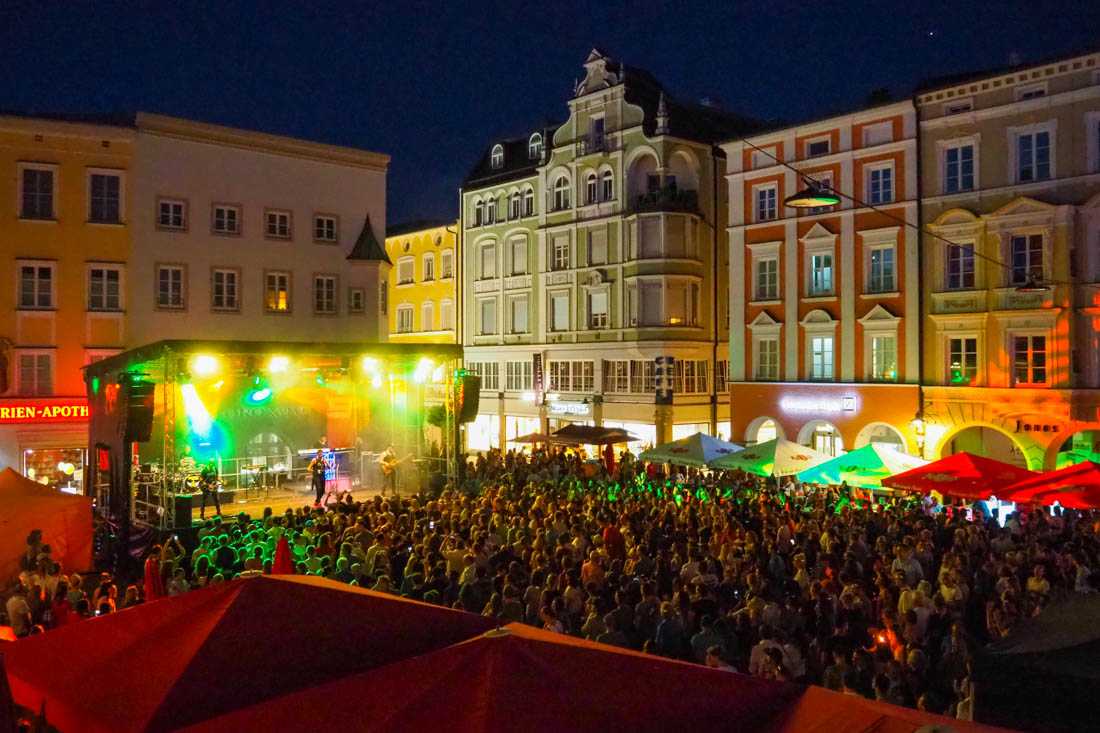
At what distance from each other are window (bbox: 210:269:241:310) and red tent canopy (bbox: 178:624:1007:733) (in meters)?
28.1

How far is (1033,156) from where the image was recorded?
84.9 ft

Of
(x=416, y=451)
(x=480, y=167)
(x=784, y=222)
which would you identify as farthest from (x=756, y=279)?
(x=480, y=167)

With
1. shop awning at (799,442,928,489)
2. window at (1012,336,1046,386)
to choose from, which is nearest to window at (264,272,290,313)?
shop awning at (799,442,928,489)

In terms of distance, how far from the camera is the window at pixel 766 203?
3234 cm

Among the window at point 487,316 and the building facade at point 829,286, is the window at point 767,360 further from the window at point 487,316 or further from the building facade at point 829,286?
the window at point 487,316

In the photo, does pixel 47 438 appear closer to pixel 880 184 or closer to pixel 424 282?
pixel 424 282

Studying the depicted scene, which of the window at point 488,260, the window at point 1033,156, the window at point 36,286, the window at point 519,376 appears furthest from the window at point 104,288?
the window at point 1033,156

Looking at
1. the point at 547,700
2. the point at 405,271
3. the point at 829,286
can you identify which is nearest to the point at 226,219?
the point at 405,271

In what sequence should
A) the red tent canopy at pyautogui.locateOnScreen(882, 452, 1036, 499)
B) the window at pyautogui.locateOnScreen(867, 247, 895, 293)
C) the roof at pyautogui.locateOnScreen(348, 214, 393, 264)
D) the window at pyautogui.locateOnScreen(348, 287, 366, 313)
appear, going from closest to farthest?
1. the red tent canopy at pyautogui.locateOnScreen(882, 452, 1036, 499)
2. the window at pyautogui.locateOnScreen(867, 247, 895, 293)
3. the roof at pyautogui.locateOnScreen(348, 214, 393, 264)
4. the window at pyautogui.locateOnScreen(348, 287, 366, 313)

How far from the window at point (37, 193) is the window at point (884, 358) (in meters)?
27.0

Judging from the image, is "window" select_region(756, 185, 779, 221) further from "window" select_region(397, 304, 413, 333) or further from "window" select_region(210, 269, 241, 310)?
"window" select_region(397, 304, 413, 333)

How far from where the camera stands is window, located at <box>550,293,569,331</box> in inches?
1610

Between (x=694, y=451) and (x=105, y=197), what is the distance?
67.5ft

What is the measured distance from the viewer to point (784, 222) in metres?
31.9
